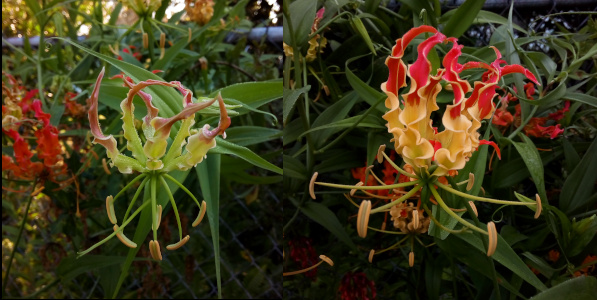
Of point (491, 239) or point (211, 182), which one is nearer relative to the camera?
point (491, 239)

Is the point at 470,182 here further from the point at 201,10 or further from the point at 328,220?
the point at 201,10

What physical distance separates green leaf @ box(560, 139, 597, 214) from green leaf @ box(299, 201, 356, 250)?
0.26m

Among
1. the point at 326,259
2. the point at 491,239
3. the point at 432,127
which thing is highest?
the point at 432,127

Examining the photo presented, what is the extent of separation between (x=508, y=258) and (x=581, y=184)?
5.2 inches

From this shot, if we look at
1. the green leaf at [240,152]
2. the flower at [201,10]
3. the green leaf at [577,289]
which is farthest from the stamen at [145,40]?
the green leaf at [577,289]

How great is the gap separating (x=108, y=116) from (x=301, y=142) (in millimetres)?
550

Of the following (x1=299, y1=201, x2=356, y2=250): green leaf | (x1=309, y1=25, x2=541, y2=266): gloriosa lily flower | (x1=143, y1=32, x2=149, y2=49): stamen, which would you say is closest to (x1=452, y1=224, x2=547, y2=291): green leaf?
(x1=309, y1=25, x2=541, y2=266): gloriosa lily flower

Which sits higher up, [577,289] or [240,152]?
[240,152]

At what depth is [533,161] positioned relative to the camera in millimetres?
647

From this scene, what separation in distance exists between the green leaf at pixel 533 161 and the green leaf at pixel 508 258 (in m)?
0.07

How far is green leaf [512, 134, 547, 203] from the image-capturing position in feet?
2.06

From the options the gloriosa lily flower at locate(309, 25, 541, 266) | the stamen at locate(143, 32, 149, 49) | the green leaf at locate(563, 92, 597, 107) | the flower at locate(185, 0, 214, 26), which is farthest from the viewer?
the flower at locate(185, 0, 214, 26)

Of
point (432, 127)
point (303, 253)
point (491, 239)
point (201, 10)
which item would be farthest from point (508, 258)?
point (201, 10)

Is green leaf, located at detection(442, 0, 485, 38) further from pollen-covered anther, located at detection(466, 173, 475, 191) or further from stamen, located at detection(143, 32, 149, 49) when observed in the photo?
stamen, located at detection(143, 32, 149, 49)
